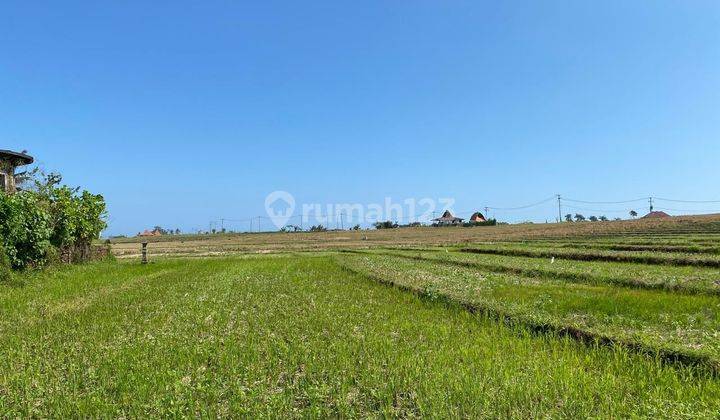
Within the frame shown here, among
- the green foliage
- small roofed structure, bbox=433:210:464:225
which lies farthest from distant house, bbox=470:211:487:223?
the green foliage

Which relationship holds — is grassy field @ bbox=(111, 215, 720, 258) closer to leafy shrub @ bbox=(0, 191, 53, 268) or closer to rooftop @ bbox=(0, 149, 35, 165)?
rooftop @ bbox=(0, 149, 35, 165)

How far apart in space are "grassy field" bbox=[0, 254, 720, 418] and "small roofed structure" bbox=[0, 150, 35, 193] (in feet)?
62.7

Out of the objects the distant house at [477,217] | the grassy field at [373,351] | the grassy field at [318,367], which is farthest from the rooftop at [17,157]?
the distant house at [477,217]

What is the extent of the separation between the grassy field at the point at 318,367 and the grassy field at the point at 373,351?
0.09 feet

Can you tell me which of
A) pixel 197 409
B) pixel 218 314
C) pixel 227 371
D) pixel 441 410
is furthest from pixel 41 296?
pixel 441 410

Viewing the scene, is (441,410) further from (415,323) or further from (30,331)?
(30,331)

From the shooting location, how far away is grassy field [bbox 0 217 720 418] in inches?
179

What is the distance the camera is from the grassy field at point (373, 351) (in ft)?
14.9

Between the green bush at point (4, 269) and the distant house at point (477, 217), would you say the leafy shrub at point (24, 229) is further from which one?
the distant house at point (477, 217)

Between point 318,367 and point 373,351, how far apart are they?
1.01 metres

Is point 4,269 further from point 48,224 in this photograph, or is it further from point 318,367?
point 318,367

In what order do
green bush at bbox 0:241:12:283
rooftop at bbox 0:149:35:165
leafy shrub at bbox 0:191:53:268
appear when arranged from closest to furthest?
green bush at bbox 0:241:12:283 < leafy shrub at bbox 0:191:53:268 < rooftop at bbox 0:149:35:165

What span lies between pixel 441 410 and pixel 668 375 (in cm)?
307

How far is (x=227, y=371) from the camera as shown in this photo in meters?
5.62
